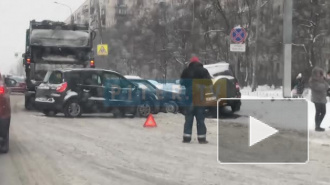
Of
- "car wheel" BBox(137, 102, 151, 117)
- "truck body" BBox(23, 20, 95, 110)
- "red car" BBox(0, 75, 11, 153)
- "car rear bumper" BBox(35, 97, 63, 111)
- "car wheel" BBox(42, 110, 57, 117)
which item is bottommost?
"car wheel" BBox(42, 110, 57, 117)

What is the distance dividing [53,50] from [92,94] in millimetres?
4165

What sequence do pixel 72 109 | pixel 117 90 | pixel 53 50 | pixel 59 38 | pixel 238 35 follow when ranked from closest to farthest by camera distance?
pixel 72 109, pixel 117 90, pixel 238 35, pixel 53 50, pixel 59 38

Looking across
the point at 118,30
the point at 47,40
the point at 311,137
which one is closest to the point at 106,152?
the point at 311,137

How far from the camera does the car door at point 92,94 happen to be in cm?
1684

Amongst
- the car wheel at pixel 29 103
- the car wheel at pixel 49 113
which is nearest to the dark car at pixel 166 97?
the car wheel at pixel 49 113

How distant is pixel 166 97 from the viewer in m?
18.9

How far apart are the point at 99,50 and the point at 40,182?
1157 inches

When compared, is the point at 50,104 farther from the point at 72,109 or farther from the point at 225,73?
the point at 225,73

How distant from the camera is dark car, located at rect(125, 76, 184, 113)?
18.5 m

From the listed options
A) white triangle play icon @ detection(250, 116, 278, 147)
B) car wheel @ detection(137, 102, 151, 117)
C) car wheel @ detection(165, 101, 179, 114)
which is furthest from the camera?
car wheel @ detection(165, 101, 179, 114)

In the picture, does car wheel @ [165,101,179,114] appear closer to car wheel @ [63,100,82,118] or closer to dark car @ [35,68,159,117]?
dark car @ [35,68,159,117]
